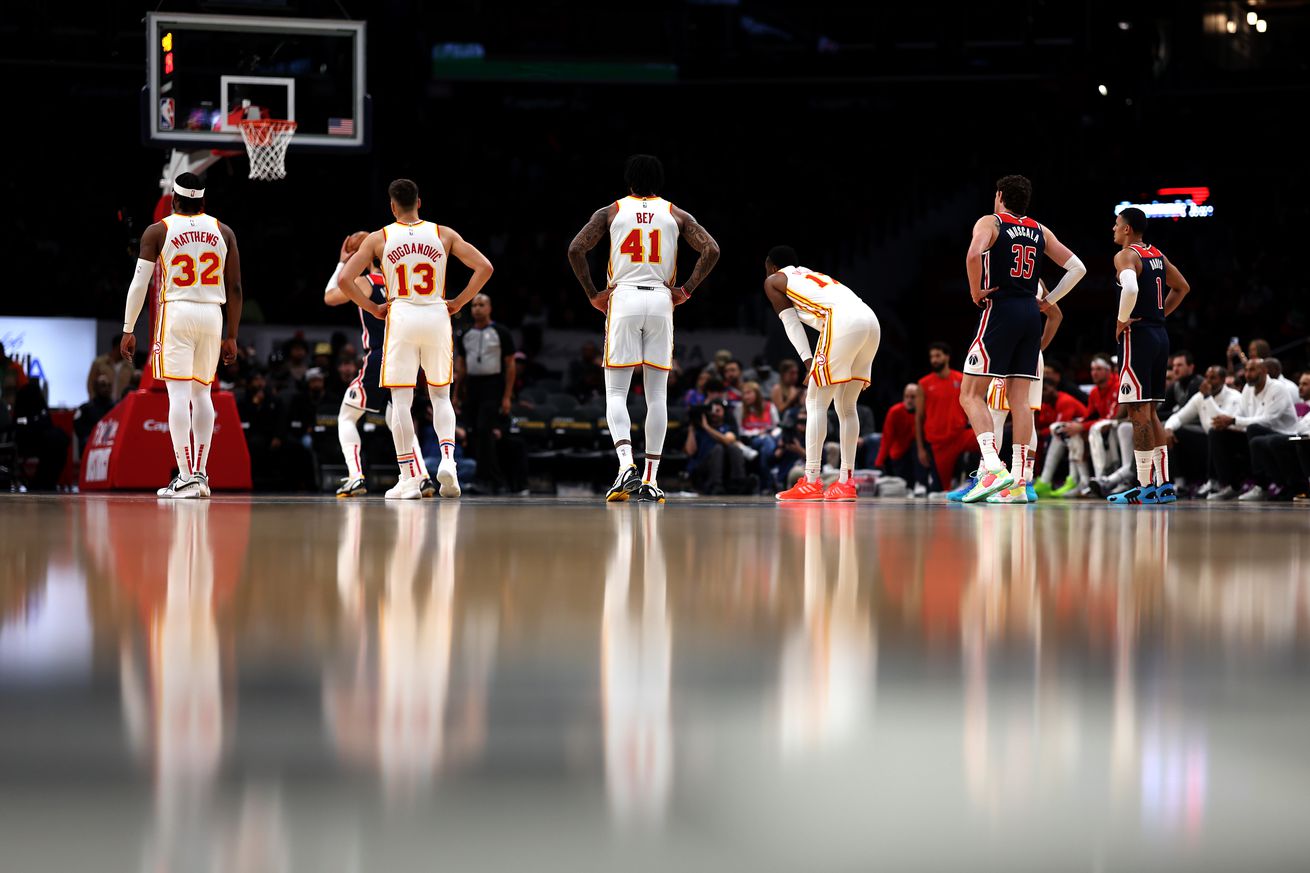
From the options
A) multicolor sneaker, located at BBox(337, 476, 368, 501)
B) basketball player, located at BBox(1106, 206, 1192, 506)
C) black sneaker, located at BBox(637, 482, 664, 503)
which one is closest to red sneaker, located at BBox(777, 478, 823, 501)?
black sneaker, located at BBox(637, 482, 664, 503)

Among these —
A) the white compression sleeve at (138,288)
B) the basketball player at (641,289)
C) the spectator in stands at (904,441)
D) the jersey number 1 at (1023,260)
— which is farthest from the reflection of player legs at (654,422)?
the spectator in stands at (904,441)

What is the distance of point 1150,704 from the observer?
181 centimetres

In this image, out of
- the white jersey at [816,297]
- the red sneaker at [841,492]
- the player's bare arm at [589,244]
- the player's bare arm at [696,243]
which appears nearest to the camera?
the player's bare arm at [589,244]

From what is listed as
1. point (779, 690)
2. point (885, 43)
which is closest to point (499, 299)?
point (885, 43)

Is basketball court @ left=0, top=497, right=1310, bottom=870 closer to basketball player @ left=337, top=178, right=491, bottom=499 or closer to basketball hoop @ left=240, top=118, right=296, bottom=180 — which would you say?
basketball player @ left=337, top=178, right=491, bottom=499

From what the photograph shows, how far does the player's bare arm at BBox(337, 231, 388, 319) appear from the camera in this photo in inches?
384

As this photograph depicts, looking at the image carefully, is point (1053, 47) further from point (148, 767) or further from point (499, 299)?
point (148, 767)

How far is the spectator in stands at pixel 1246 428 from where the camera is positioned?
14453 mm

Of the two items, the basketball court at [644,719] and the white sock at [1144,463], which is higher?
the white sock at [1144,463]

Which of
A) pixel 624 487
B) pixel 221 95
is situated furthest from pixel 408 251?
pixel 221 95

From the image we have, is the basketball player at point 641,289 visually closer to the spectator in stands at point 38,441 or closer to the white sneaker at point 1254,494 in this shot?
the white sneaker at point 1254,494

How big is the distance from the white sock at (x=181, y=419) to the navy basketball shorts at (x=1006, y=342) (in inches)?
204

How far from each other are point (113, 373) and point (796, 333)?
31.7ft

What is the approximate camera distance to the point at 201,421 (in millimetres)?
10188
